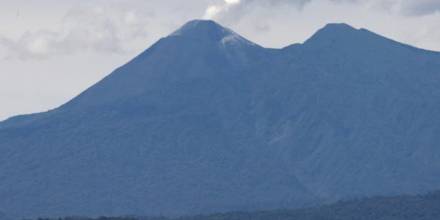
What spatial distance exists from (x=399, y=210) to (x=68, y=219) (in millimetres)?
37688

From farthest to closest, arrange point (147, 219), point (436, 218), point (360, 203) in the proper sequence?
point (147, 219) → point (360, 203) → point (436, 218)

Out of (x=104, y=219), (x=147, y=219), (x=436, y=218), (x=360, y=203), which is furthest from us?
(x=147, y=219)

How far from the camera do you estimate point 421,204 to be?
18162 cm

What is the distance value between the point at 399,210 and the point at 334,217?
7033 mm

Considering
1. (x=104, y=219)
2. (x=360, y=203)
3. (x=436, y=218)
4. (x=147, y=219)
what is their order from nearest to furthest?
(x=104, y=219) → (x=436, y=218) → (x=360, y=203) → (x=147, y=219)

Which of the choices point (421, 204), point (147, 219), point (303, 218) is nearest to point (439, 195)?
point (421, 204)

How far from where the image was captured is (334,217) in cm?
17750

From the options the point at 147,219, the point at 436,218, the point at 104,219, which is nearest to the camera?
the point at 104,219

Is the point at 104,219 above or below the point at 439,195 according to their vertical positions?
below

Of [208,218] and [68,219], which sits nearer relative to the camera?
[68,219]

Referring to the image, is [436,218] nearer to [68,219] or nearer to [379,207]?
[379,207]

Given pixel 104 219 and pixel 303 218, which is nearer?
pixel 104 219

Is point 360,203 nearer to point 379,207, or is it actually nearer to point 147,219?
point 379,207

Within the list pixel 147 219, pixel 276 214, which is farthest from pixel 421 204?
pixel 147 219
